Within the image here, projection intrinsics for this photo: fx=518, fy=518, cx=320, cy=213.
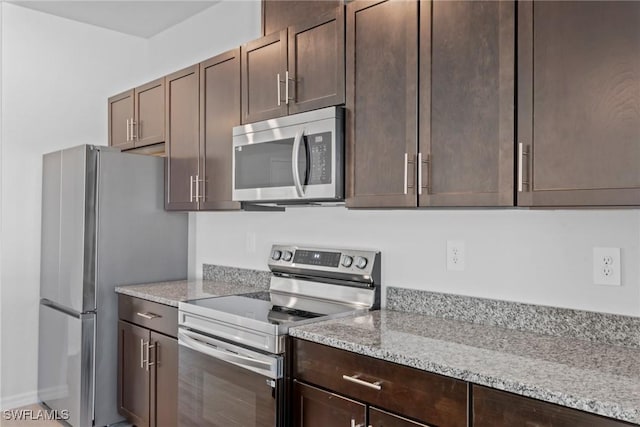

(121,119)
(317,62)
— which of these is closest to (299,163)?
(317,62)

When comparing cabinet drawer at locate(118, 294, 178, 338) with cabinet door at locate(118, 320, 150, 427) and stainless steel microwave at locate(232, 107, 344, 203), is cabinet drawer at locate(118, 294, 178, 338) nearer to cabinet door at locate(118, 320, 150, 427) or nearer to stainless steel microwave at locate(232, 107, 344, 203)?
cabinet door at locate(118, 320, 150, 427)

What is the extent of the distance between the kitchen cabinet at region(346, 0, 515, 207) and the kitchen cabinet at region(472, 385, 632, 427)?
1.96 ft

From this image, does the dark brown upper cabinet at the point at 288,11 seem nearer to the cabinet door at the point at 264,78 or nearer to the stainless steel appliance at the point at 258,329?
the cabinet door at the point at 264,78

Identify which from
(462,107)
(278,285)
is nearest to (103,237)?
(278,285)

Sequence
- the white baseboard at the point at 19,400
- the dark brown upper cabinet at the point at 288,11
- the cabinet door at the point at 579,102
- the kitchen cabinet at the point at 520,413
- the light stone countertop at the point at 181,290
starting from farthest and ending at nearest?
the white baseboard at the point at 19,400 < the light stone countertop at the point at 181,290 < the dark brown upper cabinet at the point at 288,11 < the cabinet door at the point at 579,102 < the kitchen cabinet at the point at 520,413

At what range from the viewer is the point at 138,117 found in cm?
352

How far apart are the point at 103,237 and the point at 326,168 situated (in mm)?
1598

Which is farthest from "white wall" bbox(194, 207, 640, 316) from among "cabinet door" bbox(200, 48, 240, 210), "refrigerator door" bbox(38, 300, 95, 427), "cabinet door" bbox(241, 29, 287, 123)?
"refrigerator door" bbox(38, 300, 95, 427)

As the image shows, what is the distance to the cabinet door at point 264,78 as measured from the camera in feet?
8.04

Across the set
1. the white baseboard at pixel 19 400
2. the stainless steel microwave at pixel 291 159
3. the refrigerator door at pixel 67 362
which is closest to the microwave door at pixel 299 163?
the stainless steel microwave at pixel 291 159

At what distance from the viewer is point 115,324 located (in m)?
3.10

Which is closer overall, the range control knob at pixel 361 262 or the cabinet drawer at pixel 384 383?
the cabinet drawer at pixel 384 383

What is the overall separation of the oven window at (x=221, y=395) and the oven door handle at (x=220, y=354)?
0.09 ft

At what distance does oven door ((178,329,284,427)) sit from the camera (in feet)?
6.53
